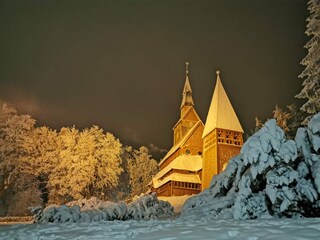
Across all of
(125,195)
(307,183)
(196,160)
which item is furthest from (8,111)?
(307,183)

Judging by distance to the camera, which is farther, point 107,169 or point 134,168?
point 134,168

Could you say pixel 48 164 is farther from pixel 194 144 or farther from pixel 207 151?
pixel 194 144

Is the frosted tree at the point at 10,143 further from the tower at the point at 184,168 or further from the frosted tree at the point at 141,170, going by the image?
the frosted tree at the point at 141,170

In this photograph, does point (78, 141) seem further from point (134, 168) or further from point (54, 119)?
point (134, 168)

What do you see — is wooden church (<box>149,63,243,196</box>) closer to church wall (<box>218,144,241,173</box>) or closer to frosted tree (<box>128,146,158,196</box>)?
church wall (<box>218,144,241,173</box>)

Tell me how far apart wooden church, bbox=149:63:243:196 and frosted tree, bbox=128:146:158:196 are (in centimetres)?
930

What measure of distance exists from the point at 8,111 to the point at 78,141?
7.38 m

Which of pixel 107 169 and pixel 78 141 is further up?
pixel 78 141

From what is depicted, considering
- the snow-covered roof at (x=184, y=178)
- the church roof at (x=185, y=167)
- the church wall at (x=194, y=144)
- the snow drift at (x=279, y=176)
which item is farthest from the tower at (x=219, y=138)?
the snow drift at (x=279, y=176)

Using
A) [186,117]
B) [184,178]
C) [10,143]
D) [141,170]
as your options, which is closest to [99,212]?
[10,143]

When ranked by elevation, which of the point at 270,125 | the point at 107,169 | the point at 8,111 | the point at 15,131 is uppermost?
the point at 8,111

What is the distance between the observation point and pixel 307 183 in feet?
26.9

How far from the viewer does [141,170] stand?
168ft

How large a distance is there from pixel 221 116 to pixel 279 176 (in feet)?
77.5
